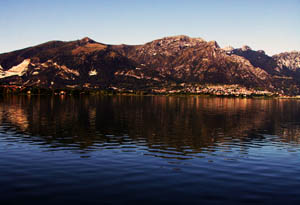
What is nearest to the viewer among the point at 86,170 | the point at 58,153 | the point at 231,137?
the point at 86,170

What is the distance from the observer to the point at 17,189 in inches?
1218

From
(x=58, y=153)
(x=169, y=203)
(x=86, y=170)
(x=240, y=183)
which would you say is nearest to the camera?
(x=169, y=203)

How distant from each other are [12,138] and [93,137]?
17.2 metres

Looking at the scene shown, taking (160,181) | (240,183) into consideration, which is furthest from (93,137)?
(240,183)

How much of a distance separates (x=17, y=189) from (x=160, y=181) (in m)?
15.5

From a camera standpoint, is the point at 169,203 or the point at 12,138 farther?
the point at 12,138

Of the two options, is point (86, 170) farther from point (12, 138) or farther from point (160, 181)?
point (12, 138)

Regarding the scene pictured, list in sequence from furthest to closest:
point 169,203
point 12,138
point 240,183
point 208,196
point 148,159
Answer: point 12,138
point 148,159
point 240,183
point 208,196
point 169,203

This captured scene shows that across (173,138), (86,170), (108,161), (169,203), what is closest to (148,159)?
(108,161)

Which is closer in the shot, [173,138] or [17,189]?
[17,189]

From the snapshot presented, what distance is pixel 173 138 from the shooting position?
70500 millimetres

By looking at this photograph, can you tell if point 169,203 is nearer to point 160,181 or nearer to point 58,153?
point 160,181

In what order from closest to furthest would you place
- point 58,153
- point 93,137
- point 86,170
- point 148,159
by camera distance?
1. point 86,170
2. point 148,159
3. point 58,153
4. point 93,137

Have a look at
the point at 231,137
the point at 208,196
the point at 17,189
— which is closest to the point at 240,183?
the point at 208,196
